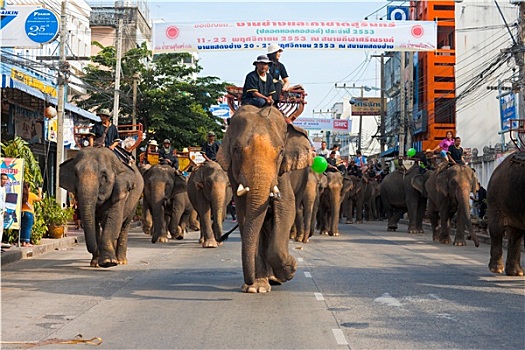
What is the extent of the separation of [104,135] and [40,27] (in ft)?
26.7

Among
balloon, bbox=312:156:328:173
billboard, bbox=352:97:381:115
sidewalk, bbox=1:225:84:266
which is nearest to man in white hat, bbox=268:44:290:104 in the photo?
balloon, bbox=312:156:328:173

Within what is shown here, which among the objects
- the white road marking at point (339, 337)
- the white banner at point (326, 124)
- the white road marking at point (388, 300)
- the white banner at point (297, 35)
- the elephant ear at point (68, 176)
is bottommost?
the white road marking at point (339, 337)

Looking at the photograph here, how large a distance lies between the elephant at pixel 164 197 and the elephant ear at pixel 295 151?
10998 millimetres

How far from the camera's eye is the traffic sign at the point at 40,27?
23.1 meters

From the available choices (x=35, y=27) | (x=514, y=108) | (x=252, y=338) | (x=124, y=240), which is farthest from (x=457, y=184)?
(x=514, y=108)

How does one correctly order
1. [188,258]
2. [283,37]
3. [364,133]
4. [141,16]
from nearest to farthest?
[188,258]
[283,37]
[141,16]
[364,133]

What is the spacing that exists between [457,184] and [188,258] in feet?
24.7

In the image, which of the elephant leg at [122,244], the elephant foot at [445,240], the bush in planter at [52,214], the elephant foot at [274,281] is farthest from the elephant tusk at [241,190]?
the elephant foot at [445,240]

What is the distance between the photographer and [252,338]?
8.80 m

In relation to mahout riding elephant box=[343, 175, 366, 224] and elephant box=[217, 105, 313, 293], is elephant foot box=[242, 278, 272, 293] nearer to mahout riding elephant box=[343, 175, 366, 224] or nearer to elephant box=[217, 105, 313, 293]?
elephant box=[217, 105, 313, 293]

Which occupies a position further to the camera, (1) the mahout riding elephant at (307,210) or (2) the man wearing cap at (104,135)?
(1) the mahout riding elephant at (307,210)

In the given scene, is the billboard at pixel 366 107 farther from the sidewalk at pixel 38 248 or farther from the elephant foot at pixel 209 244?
the elephant foot at pixel 209 244

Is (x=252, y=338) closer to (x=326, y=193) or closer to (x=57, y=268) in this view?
(x=57, y=268)

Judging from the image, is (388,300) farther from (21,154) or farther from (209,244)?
(21,154)
